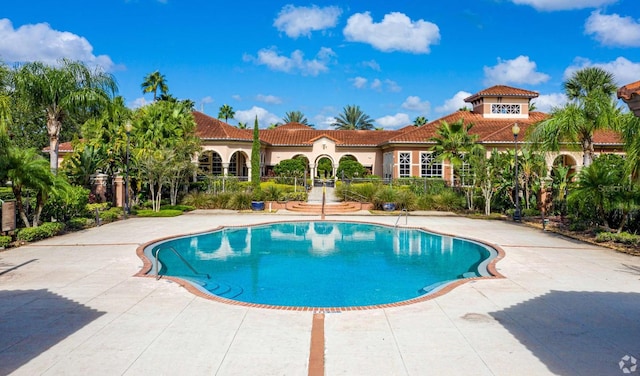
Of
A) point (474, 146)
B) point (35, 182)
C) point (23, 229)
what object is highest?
point (474, 146)

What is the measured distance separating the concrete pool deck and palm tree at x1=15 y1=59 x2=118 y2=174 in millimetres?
12687

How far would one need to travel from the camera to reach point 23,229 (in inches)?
565

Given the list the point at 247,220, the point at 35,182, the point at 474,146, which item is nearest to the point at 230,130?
the point at 247,220

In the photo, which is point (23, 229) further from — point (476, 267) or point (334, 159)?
point (334, 159)

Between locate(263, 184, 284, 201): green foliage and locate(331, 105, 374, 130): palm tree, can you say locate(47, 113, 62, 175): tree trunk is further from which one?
locate(331, 105, 374, 130): palm tree

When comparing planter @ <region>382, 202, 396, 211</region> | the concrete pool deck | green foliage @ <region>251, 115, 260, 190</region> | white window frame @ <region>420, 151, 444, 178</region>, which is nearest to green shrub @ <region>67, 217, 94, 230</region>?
the concrete pool deck

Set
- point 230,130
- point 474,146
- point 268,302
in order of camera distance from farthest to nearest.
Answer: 1. point 230,130
2. point 474,146
3. point 268,302

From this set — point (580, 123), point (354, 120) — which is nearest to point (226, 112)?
point (354, 120)

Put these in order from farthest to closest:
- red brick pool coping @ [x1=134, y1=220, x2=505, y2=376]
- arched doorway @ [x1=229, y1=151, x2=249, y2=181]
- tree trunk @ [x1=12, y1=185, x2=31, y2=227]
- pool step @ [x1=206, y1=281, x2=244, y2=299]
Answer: arched doorway @ [x1=229, y1=151, x2=249, y2=181] → tree trunk @ [x1=12, y1=185, x2=31, y2=227] → pool step @ [x1=206, y1=281, x2=244, y2=299] → red brick pool coping @ [x1=134, y1=220, x2=505, y2=376]

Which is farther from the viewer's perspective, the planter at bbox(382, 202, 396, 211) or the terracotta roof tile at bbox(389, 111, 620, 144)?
the terracotta roof tile at bbox(389, 111, 620, 144)

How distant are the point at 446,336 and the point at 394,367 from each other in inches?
52.8

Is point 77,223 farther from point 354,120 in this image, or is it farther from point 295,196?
point 354,120

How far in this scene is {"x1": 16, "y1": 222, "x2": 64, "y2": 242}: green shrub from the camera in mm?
14109

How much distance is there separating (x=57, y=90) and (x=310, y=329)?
64.7 feet
